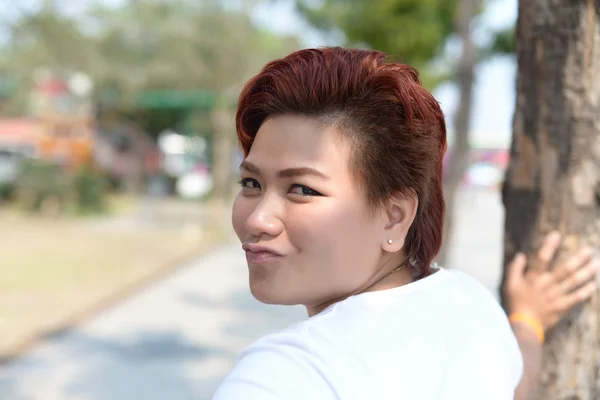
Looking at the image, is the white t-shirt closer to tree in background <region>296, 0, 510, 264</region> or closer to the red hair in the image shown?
the red hair

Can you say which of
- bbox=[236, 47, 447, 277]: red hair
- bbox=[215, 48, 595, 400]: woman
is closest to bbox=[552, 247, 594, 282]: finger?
bbox=[215, 48, 595, 400]: woman

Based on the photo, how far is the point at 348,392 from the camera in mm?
973

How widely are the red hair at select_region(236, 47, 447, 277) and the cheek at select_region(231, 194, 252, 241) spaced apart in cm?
15

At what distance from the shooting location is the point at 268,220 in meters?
1.17

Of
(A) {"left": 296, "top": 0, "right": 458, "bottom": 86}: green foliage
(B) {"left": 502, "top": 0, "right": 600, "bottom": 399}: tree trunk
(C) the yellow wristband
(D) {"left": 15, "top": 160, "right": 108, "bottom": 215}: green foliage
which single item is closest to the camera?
(C) the yellow wristband

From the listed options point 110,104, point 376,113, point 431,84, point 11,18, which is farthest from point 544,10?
point 110,104

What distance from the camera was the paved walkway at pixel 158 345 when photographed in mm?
5078

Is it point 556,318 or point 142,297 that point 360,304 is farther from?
point 142,297

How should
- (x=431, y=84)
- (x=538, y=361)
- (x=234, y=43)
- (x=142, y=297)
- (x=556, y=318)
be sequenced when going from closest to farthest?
(x=538, y=361), (x=556, y=318), (x=142, y=297), (x=234, y=43), (x=431, y=84)

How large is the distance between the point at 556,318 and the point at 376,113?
86 cm

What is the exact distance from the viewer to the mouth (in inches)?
46.5

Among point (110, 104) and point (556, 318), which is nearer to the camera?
point (556, 318)

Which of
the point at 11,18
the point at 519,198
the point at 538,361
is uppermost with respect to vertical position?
the point at 11,18

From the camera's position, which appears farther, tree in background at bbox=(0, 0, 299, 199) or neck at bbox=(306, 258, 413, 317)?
tree in background at bbox=(0, 0, 299, 199)
